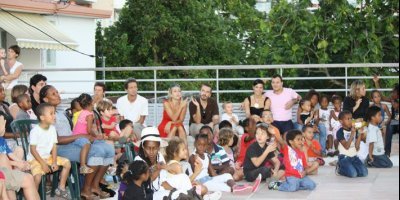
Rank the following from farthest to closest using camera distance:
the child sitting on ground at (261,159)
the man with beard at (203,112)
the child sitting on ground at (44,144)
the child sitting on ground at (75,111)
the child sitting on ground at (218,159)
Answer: the man with beard at (203,112), the child sitting on ground at (261,159), the child sitting on ground at (218,159), the child sitting on ground at (75,111), the child sitting on ground at (44,144)

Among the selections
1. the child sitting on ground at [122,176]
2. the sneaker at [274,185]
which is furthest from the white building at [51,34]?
the child sitting on ground at [122,176]

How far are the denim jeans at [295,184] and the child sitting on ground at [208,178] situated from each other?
1.41ft

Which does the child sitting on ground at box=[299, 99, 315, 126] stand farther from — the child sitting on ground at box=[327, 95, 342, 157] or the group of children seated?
the child sitting on ground at box=[327, 95, 342, 157]

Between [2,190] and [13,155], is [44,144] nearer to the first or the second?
[13,155]

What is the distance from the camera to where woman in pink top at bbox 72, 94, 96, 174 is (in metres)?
9.32

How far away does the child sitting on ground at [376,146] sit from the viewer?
12219 millimetres

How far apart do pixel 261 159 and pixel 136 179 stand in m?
3.03

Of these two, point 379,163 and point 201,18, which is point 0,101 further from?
point 201,18

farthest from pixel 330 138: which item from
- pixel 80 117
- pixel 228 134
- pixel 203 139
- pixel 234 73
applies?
pixel 234 73

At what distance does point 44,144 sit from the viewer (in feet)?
29.0

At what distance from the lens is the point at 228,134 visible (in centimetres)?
1165

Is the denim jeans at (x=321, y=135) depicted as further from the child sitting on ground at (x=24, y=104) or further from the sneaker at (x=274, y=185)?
the child sitting on ground at (x=24, y=104)

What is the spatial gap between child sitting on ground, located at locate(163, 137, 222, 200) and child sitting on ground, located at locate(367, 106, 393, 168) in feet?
10.8

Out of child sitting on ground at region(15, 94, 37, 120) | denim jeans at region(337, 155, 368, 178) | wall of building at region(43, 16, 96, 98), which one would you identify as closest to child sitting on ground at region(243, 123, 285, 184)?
denim jeans at region(337, 155, 368, 178)
